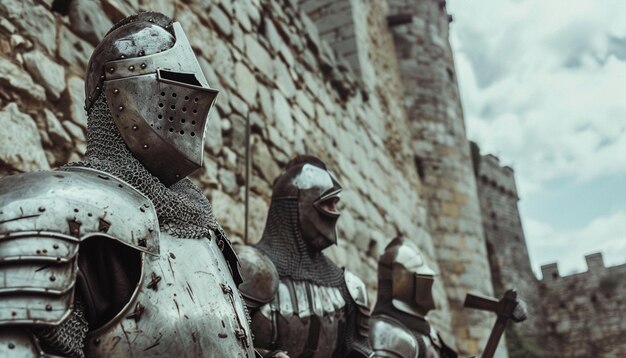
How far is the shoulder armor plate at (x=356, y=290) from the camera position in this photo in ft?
9.75

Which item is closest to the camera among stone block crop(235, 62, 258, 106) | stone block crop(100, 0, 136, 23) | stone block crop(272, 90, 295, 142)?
stone block crop(100, 0, 136, 23)

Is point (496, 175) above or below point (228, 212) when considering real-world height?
above

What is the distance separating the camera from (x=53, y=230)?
1.38m

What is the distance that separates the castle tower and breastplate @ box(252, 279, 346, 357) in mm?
5078

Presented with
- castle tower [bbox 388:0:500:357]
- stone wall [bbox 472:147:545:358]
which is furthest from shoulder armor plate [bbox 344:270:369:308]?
stone wall [bbox 472:147:545:358]

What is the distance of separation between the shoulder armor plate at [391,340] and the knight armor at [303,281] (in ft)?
0.79

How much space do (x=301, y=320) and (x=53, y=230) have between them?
4.72ft

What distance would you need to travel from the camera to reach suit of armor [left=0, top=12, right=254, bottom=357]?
4.42 ft

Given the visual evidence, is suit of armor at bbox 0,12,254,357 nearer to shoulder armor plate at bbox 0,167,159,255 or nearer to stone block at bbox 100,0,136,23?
shoulder armor plate at bbox 0,167,159,255

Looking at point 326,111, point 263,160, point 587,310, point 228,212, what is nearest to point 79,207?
point 228,212

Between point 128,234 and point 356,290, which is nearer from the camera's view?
point 128,234

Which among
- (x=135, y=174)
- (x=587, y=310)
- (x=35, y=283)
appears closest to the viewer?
(x=35, y=283)

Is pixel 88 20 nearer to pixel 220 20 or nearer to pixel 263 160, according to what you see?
pixel 220 20

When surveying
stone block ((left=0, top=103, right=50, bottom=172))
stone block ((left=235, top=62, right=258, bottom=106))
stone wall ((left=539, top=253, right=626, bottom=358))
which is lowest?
stone wall ((left=539, top=253, right=626, bottom=358))
